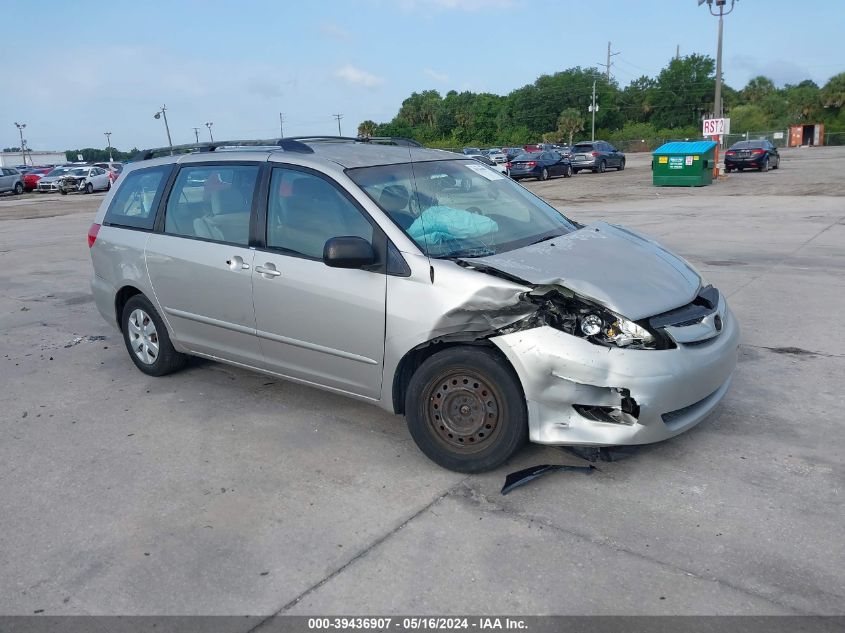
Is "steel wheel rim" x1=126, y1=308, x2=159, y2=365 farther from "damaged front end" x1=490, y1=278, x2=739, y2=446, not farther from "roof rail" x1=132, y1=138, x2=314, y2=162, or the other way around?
"damaged front end" x1=490, y1=278, x2=739, y2=446

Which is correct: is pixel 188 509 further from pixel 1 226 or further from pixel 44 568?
pixel 1 226

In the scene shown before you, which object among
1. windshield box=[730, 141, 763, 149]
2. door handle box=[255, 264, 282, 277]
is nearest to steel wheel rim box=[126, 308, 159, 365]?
door handle box=[255, 264, 282, 277]

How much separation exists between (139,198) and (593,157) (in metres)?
33.4

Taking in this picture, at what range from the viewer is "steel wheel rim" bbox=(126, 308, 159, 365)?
5.65 meters

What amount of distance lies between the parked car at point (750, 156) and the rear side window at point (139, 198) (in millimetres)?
30743

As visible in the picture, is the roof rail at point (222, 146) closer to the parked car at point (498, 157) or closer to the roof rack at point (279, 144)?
the roof rack at point (279, 144)

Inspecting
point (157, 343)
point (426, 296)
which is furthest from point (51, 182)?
point (426, 296)

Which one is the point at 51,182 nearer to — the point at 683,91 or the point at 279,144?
the point at 279,144

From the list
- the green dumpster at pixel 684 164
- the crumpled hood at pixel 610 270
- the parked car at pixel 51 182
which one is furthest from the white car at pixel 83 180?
the crumpled hood at pixel 610 270

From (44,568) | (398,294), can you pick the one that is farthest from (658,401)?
(44,568)

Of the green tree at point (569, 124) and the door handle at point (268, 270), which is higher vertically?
the green tree at point (569, 124)

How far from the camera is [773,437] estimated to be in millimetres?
4277

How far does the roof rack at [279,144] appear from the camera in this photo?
4875 millimetres

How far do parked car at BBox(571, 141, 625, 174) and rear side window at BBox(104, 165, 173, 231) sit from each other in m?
33.0
